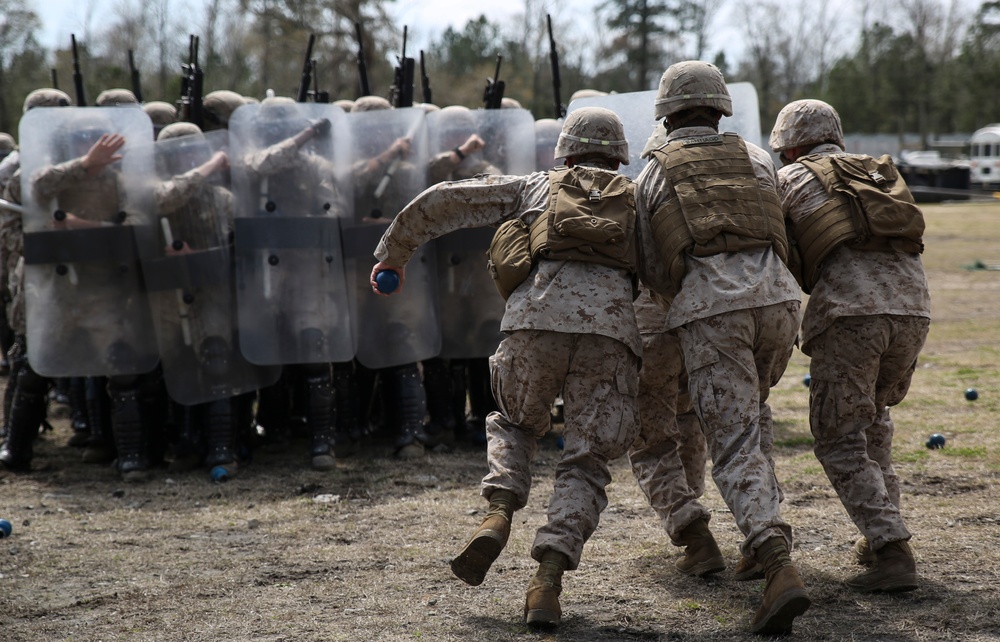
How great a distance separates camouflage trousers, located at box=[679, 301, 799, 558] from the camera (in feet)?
12.9

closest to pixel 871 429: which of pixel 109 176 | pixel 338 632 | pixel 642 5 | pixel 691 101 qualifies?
pixel 691 101

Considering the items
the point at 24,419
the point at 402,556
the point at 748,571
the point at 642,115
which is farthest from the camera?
the point at 24,419

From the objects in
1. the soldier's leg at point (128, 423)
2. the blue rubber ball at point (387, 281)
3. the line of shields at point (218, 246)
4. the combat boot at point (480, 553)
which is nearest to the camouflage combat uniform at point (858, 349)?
the combat boot at point (480, 553)

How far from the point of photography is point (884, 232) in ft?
14.1

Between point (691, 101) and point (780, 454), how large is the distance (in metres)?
3.27

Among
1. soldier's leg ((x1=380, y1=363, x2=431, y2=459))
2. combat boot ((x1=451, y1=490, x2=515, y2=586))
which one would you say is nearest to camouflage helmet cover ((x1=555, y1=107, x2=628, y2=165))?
combat boot ((x1=451, y1=490, x2=515, y2=586))

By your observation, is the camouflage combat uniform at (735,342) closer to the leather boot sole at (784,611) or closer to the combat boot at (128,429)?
the leather boot sole at (784,611)

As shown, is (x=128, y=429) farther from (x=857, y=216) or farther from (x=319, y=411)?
(x=857, y=216)

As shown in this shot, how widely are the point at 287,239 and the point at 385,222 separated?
25.0 inches

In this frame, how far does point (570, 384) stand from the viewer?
418cm

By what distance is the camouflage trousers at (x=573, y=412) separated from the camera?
13.4ft

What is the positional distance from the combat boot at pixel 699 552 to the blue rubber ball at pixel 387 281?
1602 mm

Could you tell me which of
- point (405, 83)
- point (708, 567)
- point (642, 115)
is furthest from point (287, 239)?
point (708, 567)

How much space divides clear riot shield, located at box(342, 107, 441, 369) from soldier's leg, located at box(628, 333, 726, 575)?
264 centimetres
